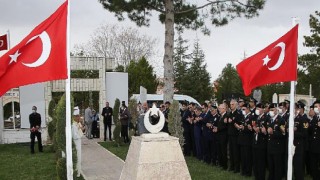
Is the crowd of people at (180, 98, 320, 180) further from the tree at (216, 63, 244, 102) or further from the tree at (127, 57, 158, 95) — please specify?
the tree at (216, 63, 244, 102)

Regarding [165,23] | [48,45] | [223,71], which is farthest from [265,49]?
[223,71]

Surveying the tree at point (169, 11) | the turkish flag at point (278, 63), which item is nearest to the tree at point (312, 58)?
the tree at point (169, 11)

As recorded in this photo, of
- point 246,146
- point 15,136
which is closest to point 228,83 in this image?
point 15,136

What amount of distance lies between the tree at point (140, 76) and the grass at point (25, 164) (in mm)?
20745

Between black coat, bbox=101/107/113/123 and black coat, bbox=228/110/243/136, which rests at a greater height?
black coat, bbox=228/110/243/136

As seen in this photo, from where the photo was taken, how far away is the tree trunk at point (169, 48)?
55.2 feet

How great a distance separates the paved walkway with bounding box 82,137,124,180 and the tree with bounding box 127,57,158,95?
69.9ft

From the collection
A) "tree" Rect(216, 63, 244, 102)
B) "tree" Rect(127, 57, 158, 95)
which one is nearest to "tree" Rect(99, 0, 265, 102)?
"tree" Rect(127, 57, 158, 95)

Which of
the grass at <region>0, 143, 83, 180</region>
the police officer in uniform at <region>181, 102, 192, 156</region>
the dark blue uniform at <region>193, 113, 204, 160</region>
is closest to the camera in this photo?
the grass at <region>0, 143, 83, 180</region>

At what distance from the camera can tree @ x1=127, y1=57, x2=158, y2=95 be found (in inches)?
1485

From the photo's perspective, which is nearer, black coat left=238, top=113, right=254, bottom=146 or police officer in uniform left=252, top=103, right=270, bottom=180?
police officer in uniform left=252, top=103, right=270, bottom=180

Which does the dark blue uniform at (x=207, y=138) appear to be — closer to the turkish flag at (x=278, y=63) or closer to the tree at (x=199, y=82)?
the turkish flag at (x=278, y=63)

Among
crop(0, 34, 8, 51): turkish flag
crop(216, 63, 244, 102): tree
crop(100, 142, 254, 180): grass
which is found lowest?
crop(100, 142, 254, 180): grass

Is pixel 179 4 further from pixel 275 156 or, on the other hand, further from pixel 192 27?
pixel 275 156
